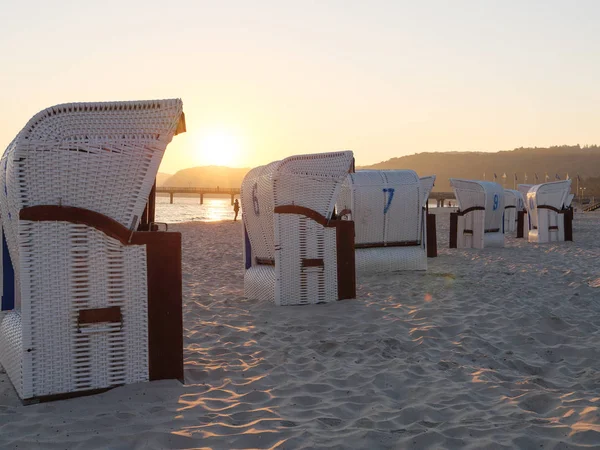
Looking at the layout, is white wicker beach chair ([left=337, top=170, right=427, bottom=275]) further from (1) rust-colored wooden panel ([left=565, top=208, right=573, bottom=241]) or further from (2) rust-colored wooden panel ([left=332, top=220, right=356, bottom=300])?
(1) rust-colored wooden panel ([left=565, top=208, right=573, bottom=241])

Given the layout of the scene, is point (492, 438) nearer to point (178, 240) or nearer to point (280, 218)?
point (178, 240)

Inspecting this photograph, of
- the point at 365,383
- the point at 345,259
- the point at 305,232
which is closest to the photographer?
the point at 365,383

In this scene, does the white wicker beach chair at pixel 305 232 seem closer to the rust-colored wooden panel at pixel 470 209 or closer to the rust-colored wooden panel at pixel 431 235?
the rust-colored wooden panel at pixel 431 235

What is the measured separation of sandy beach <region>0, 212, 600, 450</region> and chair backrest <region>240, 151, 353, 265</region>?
45.3 inches

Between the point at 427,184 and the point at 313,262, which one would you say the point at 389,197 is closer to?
the point at 427,184

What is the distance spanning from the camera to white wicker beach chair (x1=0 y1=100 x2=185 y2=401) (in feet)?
12.5

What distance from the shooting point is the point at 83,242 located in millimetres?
3883

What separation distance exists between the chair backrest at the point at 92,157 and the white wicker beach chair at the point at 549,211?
15950 mm

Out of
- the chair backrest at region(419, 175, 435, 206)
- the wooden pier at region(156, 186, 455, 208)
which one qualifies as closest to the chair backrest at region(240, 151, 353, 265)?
the chair backrest at region(419, 175, 435, 206)

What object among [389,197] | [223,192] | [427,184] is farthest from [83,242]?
[223,192]

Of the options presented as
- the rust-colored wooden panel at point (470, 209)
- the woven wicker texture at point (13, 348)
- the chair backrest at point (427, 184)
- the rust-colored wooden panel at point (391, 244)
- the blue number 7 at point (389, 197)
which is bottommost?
the woven wicker texture at point (13, 348)

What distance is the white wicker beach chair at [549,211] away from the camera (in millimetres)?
17594

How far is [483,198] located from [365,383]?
39.9 feet

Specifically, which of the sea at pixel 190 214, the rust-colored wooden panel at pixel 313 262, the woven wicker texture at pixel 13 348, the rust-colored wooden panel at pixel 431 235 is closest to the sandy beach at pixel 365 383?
the woven wicker texture at pixel 13 348
